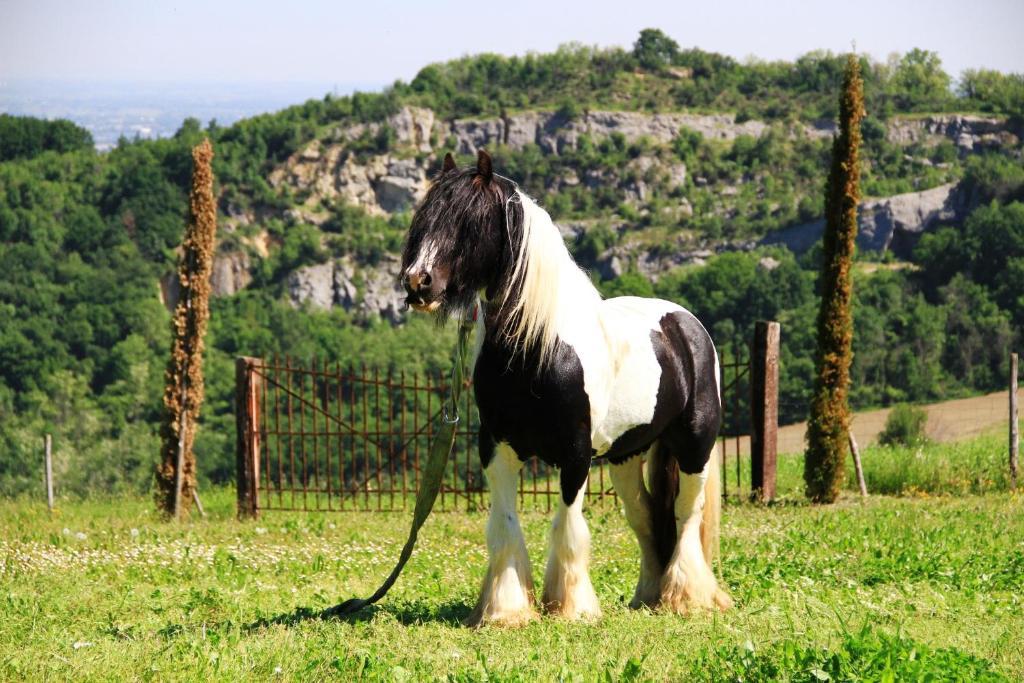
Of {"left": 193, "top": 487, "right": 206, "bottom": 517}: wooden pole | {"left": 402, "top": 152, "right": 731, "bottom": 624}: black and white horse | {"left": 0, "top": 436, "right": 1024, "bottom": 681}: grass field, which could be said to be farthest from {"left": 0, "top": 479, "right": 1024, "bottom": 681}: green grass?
{"left": 193, "top": 487, "right": 206, "bottom": 517}: wooden pole

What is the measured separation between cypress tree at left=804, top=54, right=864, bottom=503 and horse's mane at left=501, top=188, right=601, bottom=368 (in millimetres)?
9229

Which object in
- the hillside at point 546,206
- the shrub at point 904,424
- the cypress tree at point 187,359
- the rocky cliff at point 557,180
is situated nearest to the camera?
the cypress tree at point 187,359

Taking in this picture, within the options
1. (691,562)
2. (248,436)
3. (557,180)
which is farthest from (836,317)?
(557,180)

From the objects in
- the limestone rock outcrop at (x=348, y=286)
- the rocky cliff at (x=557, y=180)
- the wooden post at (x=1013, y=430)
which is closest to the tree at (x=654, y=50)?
the rocky cliff at (x=557, y=180)

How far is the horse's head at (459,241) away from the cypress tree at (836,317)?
31.0 feet

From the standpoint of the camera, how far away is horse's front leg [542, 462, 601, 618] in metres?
6.54

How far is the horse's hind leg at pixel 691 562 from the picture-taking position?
707 cm

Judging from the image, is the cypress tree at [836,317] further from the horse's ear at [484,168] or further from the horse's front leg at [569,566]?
the horse's ear at [484,168]

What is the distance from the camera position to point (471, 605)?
7.35m

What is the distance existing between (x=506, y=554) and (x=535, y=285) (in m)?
1.54

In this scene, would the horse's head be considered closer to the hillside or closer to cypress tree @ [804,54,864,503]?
cypress tree @ [804,54,864,503]

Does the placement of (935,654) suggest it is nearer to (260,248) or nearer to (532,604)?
(532,604)

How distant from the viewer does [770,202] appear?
131500mm

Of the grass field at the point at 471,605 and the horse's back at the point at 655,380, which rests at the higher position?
the horse's back at the point at 655,380
